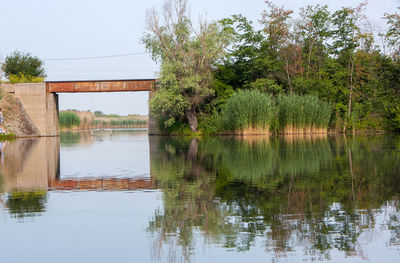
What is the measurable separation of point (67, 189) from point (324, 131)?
3019 centimetres

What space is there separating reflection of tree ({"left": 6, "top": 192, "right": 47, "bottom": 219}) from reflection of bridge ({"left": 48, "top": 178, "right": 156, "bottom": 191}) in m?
0.93

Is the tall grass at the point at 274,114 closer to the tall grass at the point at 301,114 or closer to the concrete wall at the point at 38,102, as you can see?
the tall grass at the point at 301,114

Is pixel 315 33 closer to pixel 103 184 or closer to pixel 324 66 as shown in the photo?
pixel 324 66

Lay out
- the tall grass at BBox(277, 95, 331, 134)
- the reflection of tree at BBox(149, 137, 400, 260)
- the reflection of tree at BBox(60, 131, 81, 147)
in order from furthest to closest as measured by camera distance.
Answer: the tall grass at BBox(277, 95, 331, 134), the reflection of tree at BBox(60, 131, 81, 147), the reflection of tree at BBox(149, 137, 400, 260)

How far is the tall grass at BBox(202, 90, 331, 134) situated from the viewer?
113ft

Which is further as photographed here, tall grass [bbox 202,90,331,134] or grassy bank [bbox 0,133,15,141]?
grassy bank [bbox 0,133,15,141]

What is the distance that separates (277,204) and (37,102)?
41.3 m

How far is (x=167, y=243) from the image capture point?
5227mm

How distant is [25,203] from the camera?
8.10 m

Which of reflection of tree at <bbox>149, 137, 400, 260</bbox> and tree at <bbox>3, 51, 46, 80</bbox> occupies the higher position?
tree at <bbox>3, 51, 46, 80</bbox>

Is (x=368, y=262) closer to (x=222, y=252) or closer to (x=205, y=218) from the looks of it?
(x=222, y=252)

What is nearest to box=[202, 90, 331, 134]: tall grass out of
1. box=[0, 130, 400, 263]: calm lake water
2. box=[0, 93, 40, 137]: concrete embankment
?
box=[0, 93, 40, 137]: concrete embankment

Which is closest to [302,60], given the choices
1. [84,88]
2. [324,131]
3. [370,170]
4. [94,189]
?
[324,131]

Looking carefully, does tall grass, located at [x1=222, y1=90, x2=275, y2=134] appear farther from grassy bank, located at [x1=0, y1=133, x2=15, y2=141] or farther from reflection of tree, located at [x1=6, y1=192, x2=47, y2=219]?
reflection of tree, located at [x1=6, y1=192, x2=47, y2=219]
